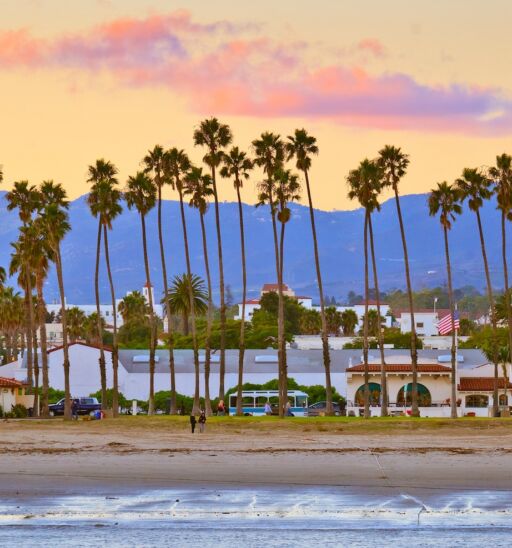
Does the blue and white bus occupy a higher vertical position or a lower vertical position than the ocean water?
higher

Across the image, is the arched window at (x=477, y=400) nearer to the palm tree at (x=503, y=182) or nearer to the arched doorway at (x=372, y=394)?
the arched doorway at (x=372, y=394)

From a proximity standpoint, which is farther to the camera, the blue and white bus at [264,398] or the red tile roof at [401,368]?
the blue and white bus at [264,398]

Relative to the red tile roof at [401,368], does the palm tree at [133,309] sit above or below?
above

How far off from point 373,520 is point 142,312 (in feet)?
520

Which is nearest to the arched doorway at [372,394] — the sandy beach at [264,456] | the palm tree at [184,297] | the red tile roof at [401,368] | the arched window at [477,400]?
the red tile roof at [401,368]

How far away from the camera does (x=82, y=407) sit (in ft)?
330

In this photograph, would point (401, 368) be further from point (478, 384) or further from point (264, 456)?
point (264, 456)

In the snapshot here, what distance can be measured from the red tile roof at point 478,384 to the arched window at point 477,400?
531 millimetres

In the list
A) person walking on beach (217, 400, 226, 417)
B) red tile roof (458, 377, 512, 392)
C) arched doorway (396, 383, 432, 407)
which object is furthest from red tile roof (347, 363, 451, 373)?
person walking on beach (217, 400, 226, 417)

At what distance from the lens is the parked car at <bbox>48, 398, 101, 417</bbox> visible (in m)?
99.7

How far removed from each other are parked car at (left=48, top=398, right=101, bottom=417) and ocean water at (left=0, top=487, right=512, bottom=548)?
226ft

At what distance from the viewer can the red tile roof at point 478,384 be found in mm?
101688

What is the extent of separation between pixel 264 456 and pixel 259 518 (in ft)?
53.3

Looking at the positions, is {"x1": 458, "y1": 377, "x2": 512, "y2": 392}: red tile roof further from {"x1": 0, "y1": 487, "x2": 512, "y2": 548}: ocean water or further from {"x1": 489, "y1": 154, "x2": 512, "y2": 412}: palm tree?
{"x1": 0, "y1": 487, "x2": 512, "y2": 548}: ocean water
